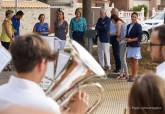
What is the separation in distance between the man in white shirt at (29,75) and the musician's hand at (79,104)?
0.26m

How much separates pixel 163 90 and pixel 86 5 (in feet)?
42.7

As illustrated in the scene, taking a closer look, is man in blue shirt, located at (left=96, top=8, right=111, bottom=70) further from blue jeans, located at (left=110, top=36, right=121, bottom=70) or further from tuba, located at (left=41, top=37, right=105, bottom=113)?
tuba, located at (left=41, top=37, right=105, bottom=113)

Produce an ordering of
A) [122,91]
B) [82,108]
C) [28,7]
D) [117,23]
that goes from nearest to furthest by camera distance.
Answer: [82,108] → [122,91] → [117,23] → [28,7]

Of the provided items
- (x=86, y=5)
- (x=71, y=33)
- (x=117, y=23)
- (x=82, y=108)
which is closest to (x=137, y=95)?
(x=82, y=108)

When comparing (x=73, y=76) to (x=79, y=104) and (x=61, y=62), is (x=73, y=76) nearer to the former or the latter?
(x=79, y=104)

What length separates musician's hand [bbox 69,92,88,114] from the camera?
3381 mm

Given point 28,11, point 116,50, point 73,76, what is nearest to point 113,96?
point 116,50

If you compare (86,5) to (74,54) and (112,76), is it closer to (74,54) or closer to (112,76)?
(112,76)

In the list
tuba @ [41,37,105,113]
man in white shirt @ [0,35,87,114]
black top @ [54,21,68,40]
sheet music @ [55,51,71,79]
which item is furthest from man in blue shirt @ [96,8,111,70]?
man in white shirt @ [0,35,87,114]

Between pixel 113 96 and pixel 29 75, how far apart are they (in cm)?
733

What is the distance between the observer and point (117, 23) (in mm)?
12391

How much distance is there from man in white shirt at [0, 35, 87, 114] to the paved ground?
464 centimetres

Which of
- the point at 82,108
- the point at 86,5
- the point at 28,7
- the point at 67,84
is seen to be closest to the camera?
the point at 82,108

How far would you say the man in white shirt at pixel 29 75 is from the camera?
3.04m
